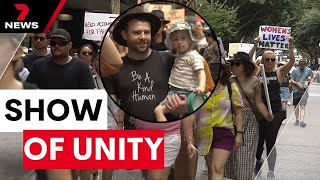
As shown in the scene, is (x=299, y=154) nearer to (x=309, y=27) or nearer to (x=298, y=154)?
(x=298, y=154)

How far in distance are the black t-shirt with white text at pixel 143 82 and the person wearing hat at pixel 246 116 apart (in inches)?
78.7

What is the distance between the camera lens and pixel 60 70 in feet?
6.47

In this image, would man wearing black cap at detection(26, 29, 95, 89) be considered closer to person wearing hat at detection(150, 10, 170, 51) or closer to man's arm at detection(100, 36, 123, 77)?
man's arm at detection(100, 36, 123, 77)

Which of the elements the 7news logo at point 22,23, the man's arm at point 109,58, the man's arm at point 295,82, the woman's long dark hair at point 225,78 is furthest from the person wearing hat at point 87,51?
the man's arm at point 295,82

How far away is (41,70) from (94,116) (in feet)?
0.75

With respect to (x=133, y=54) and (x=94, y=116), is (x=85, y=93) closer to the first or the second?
(x=94, y=116)

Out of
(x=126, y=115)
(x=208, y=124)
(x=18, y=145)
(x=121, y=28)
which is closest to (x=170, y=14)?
(x=121, y=28)

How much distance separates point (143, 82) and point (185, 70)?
0.41 ft

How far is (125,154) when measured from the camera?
190cm

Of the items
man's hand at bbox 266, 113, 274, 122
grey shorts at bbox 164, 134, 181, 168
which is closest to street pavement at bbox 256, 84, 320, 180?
man's hand at bbox 266, 113, 274, 122

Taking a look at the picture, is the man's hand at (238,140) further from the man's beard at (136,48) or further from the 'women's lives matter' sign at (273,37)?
the 'women's lives matter' sign at (273,37)

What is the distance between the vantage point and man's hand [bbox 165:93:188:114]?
70.7 inches

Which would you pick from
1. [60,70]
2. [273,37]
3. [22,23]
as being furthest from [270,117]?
[273,37]

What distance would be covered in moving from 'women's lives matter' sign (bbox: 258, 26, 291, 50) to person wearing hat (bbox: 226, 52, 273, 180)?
2599 mm
